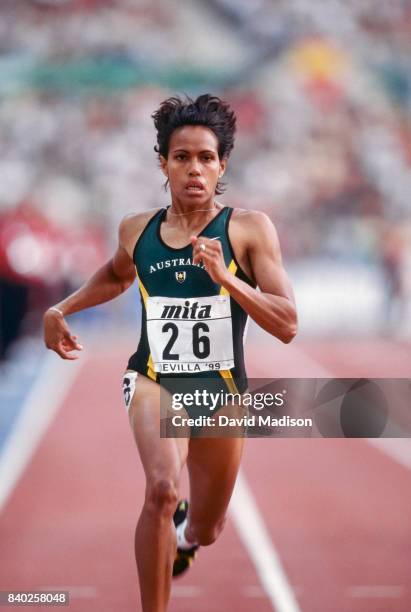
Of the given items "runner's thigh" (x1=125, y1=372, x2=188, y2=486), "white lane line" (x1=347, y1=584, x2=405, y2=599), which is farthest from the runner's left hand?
"white lane line" (x1=347, y1=584, x2=405, y2=599)

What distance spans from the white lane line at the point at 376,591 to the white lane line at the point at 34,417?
2.05 meters

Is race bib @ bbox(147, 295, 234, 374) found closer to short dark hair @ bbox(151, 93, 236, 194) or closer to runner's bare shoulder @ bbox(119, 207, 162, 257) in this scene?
runner's bare shoulder @ bbox(119, 207, 162, 257)

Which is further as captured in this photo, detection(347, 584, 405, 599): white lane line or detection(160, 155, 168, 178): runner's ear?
detection(347, 584, 405, 599): white lane line

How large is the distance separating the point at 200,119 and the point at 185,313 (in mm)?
569

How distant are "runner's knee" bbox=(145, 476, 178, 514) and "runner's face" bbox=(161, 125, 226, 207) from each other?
0.83 m

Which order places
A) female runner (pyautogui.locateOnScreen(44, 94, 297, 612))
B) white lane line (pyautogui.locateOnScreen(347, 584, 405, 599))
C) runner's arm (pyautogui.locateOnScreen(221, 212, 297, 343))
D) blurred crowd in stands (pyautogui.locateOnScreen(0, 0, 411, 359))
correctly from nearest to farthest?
1. runner's arm (pyautogui.locateOnScreen(221, 212, 297, 343))
2. female runner (pyautogui.locateOnScreen(44, 94, 297, 612))
3. white lane line (pyautogui.locateOnScreen(347, 584, 405, 599))
4. blurred crowd in stands (pyautogui.locateOnScreen(0, 0, 411, 359))

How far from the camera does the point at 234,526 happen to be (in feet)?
15.0

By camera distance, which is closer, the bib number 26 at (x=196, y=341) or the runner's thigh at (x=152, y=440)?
the runner's thigh at (x=152, y=440)

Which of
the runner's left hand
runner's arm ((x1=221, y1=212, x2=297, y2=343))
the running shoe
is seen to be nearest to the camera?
the runner's left hand

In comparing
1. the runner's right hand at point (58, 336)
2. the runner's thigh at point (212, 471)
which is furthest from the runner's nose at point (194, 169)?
the runner's thigh at point (212, 471)

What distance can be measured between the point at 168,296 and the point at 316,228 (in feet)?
31.2

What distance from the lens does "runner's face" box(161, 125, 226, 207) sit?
2.90 m

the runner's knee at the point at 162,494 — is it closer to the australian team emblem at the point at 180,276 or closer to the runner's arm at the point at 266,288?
the runner's arm at the point at 266,288

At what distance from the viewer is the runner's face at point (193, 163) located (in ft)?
9.53
